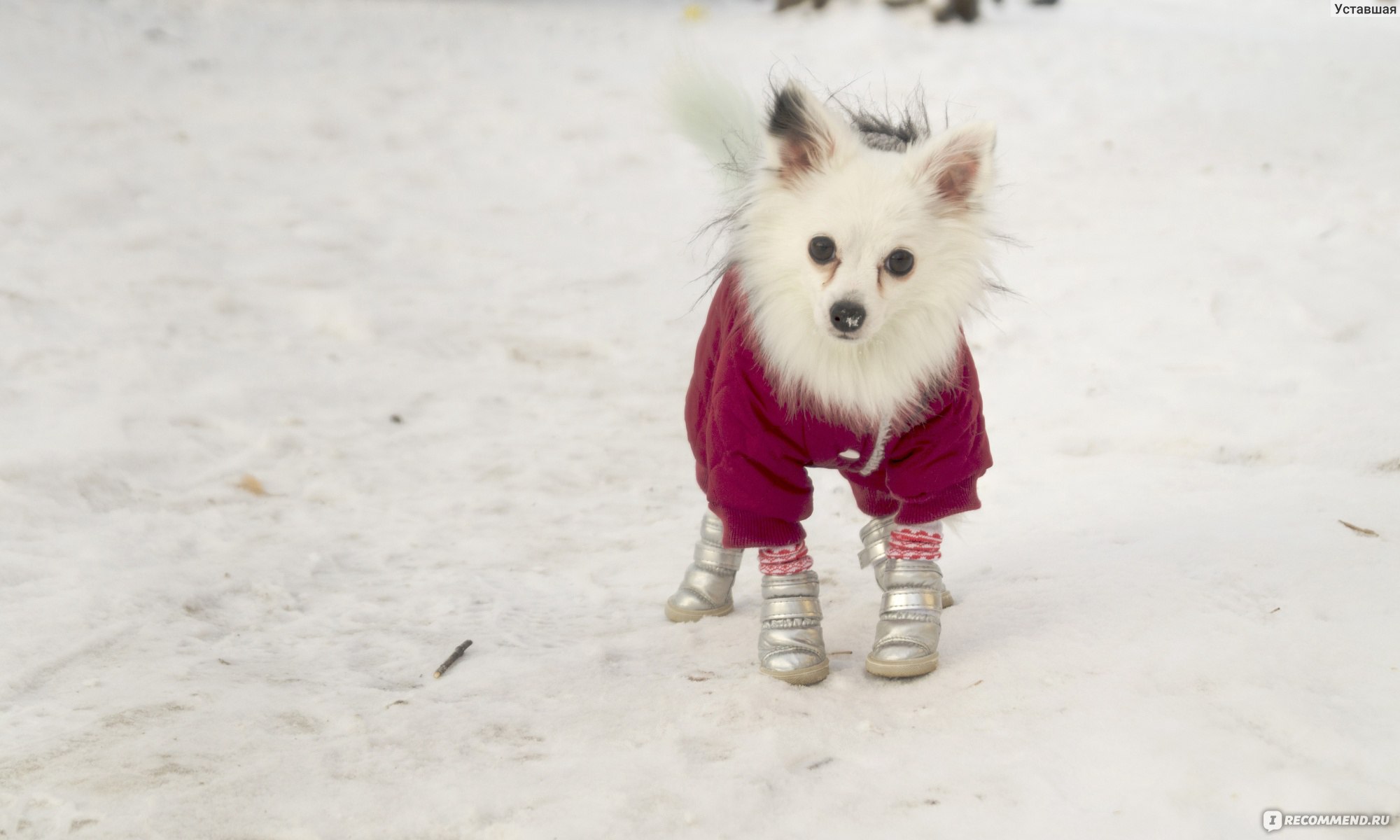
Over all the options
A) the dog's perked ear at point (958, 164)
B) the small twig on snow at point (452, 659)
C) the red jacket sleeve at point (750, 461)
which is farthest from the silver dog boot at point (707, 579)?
the dog's perked ear at point (958, 164)

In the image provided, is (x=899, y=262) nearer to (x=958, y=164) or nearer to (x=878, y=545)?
(x=958, y=164)

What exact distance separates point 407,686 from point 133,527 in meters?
1.25

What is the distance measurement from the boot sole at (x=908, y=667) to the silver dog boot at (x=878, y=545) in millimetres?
384

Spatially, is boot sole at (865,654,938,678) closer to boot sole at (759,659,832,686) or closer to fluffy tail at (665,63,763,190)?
boot sole at (759,659,832,686)

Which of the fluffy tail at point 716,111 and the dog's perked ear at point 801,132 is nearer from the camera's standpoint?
the dog's perked ear at point 801,132

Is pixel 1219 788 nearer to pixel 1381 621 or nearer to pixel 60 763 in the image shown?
pixel 1381 621

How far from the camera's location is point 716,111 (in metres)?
2.77

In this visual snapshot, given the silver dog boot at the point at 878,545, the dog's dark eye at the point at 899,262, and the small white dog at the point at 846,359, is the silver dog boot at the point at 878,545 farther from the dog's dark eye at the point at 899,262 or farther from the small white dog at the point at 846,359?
the dog's dark eye at the point at 899,262

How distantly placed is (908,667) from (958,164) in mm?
1103

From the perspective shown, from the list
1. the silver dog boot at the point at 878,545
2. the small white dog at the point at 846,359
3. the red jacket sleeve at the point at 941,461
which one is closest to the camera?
the small white dog at the point at 846,359

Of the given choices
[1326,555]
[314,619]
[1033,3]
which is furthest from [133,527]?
[1033,3]

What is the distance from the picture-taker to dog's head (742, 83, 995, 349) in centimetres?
226

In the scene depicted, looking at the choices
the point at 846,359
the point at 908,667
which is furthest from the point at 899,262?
the point at 908,667

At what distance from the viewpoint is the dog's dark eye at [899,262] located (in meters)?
A: 2.29
